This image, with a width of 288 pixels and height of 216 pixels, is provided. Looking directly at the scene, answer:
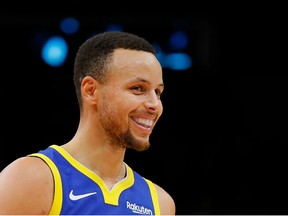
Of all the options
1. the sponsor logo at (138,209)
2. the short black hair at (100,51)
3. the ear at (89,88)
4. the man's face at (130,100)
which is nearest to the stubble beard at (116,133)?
the man's face at (130,100)

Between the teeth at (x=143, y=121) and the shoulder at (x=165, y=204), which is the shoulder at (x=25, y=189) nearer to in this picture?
the teeth at (x=143, y=121)

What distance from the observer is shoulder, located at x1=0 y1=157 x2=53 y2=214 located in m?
3.12

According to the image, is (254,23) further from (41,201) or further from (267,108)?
(41,201)

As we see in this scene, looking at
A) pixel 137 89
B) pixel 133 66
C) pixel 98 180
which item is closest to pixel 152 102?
pixel 137 89

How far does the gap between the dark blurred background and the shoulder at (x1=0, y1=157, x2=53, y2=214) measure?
4.97m

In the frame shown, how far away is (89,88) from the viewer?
139 inches

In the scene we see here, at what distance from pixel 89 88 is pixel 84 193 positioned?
0.60 m

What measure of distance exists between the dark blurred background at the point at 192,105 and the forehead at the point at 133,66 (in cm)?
478

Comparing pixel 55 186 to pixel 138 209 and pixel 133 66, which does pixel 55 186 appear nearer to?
pixel 138 209

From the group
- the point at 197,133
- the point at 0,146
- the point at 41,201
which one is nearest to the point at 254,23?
the point at 197,133

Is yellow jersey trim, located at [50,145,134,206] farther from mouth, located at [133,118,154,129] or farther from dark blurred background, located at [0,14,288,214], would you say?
dark blurred background, located at [0,14,288,214]

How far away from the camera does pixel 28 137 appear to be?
8.44m

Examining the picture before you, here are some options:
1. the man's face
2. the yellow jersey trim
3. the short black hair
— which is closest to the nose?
the man's face

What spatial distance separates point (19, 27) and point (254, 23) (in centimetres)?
334
